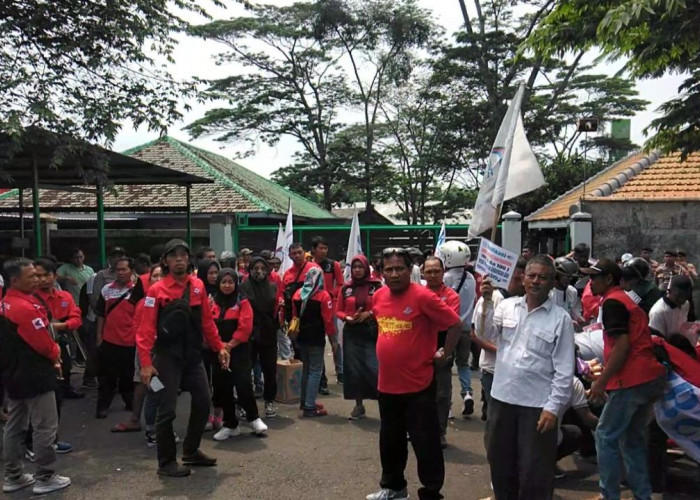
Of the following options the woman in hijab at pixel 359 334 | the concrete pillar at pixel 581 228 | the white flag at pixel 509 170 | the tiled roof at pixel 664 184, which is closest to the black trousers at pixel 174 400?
the woman in hijab at pixel 359 334

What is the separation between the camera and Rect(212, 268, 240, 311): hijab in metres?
6.24

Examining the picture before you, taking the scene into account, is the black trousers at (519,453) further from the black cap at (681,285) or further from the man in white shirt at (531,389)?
the black cap at (681,285)

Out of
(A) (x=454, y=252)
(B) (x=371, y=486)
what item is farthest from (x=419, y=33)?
(B) (x=371, y=486)

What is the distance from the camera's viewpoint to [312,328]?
7074mm

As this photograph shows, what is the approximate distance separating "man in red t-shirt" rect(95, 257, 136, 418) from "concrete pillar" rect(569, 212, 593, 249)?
9231mm

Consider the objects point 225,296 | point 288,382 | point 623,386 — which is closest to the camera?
point 623,386

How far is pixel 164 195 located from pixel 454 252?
52.7ft

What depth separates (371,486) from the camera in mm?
5121

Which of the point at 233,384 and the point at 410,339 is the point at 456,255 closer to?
the point at 410,339

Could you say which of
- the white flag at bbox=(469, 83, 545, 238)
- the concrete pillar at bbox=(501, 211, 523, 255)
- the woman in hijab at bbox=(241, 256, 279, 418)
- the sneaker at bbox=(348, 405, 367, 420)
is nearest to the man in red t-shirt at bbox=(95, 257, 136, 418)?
the woman in hijab at bbox=(241, 256, 279, 418)

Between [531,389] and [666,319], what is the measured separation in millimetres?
1859

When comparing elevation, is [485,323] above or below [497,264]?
below

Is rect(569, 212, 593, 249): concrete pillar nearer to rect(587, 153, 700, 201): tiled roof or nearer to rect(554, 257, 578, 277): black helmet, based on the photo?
rect(587, 153, 700, 201): tiled roof

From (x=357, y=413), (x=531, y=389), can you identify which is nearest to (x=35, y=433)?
(x=357, y=413)
